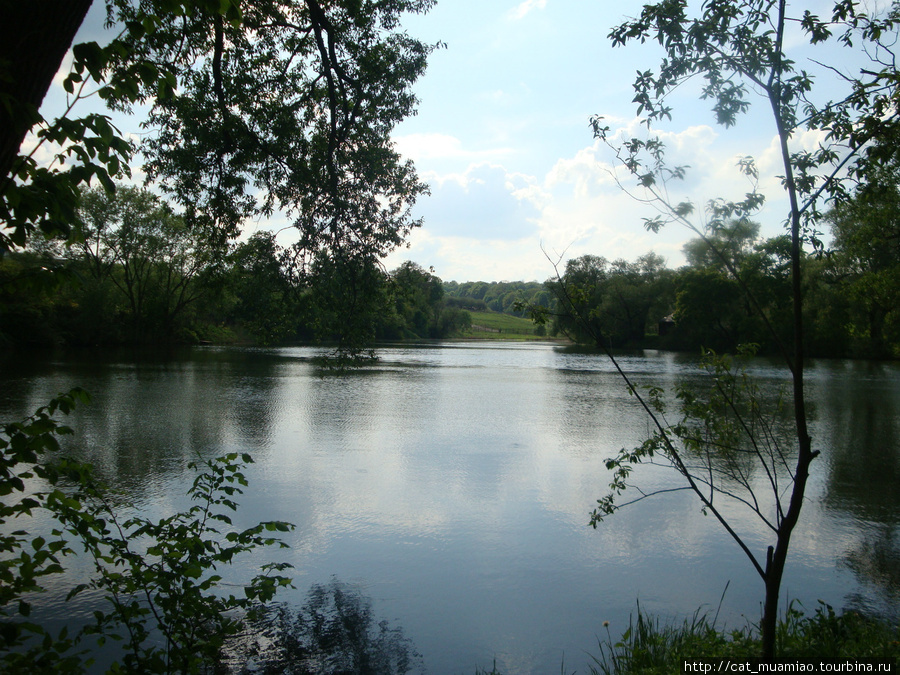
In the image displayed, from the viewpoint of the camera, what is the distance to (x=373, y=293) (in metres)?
8.77

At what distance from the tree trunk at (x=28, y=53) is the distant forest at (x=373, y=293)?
49 cm

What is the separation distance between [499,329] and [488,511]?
10407 cm

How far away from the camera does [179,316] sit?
169 ft

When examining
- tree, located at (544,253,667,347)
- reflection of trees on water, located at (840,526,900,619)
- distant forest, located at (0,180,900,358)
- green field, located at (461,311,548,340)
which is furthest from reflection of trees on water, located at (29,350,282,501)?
green field, located at (461,311,548,340)

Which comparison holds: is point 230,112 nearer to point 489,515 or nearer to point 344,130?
point 344,130

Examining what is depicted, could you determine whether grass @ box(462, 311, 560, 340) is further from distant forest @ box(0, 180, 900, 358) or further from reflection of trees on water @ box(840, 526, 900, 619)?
reflection of trees on water @ box(840, 526, 900, 619)

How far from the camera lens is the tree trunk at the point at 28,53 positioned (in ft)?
6.41

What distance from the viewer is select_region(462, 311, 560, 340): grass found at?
3974 inches

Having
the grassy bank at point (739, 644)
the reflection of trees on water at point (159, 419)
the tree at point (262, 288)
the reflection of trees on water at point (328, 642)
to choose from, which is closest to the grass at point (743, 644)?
the grassy bank at point (739, 644)

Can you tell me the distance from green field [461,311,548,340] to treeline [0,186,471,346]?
5184mm


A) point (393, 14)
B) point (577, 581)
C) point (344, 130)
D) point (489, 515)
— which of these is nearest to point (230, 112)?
point (344, 130)

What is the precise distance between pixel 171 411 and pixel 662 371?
24.5m

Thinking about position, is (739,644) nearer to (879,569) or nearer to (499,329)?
(879,569)

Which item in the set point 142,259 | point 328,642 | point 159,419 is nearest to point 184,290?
point 142,259
